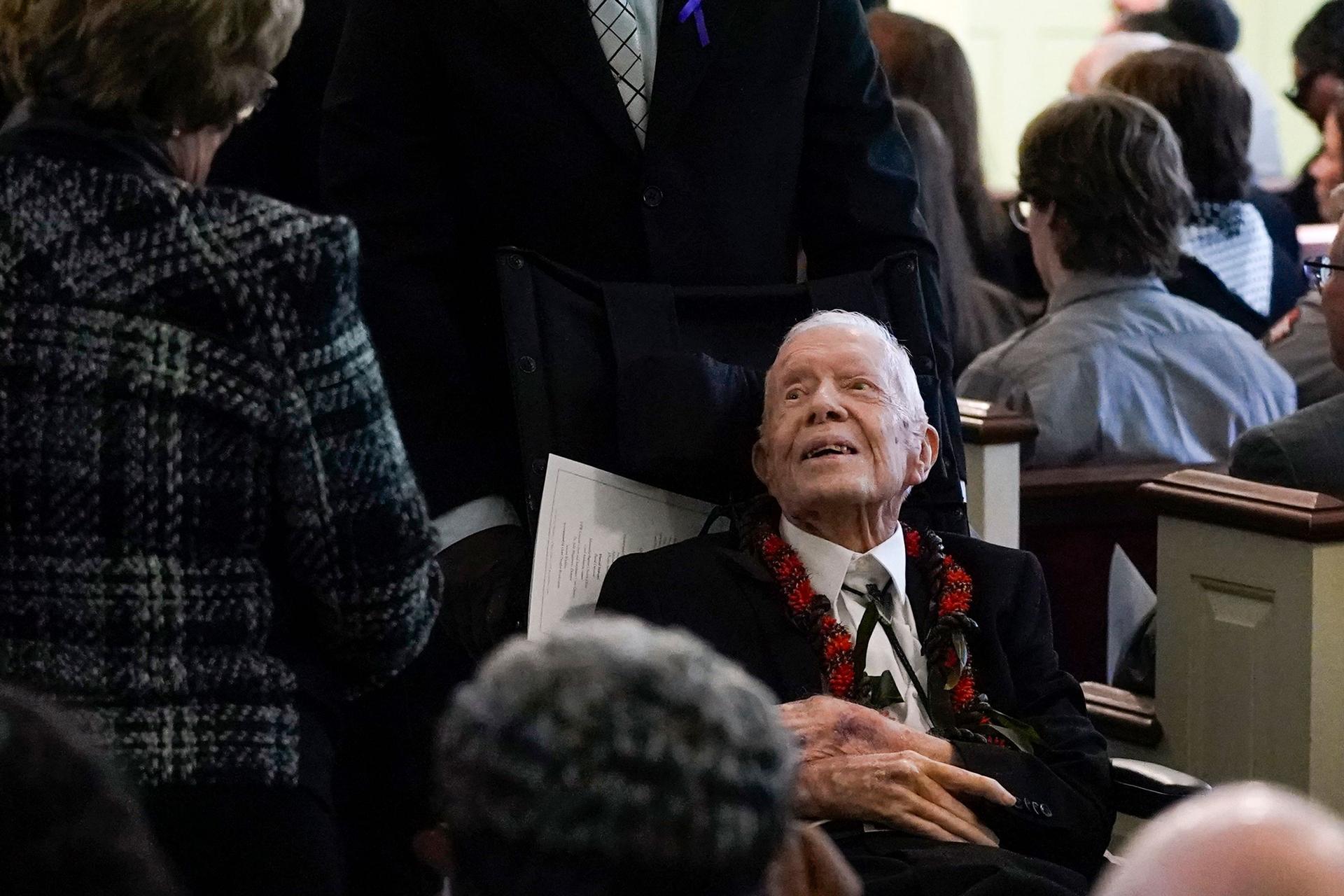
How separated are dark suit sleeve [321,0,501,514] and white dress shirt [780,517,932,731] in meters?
0.46

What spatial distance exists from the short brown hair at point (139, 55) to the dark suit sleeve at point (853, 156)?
117cm

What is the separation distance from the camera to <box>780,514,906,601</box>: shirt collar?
8.43 feet

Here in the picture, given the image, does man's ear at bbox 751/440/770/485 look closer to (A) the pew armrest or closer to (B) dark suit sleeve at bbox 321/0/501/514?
(B) dark suit sleeve at bbox 321/0/501/514

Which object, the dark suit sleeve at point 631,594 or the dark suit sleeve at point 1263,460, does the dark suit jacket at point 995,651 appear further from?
the dark suit sleeve at point 1263,460

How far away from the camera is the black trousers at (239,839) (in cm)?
170

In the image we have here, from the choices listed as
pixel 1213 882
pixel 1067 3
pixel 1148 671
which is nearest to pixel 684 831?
pixel 1213 882

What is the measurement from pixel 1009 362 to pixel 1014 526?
1.52ft

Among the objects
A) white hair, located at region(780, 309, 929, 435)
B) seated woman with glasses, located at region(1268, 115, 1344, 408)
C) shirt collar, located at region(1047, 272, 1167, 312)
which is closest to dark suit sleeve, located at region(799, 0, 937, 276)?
white hair, located at region(780, 309, 929, 435)

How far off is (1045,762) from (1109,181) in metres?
1.82

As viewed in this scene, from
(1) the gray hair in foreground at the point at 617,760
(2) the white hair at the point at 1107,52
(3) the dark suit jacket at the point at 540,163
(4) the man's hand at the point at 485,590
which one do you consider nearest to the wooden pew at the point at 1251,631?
(3) the dark suit jacket at the point at 540,163

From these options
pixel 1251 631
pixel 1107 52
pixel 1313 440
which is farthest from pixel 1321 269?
pixel 1107 52

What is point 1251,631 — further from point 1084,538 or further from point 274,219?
point 274,219

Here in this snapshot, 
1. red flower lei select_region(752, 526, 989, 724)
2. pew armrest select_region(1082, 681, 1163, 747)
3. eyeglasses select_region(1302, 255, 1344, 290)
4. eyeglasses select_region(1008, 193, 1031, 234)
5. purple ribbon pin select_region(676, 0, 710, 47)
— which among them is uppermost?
purple ribbon pin select_region(676, 0, 710, 47)

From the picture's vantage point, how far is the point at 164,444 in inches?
65.4
